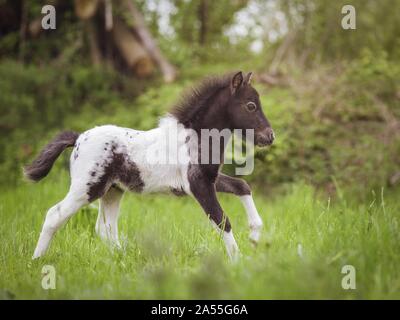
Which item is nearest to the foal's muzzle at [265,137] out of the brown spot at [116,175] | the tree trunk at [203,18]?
the brown spot at [116,175]

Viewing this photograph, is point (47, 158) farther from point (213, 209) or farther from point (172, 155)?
Result: point (213, 209)

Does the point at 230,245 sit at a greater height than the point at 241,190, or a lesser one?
lesser

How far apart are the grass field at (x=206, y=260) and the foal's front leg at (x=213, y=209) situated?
0.13 metres

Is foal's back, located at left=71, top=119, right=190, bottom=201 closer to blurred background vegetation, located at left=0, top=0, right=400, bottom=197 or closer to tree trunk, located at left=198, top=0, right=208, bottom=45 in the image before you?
blurred background vegetation, located at left=0, top=0, right=400, bottom=197

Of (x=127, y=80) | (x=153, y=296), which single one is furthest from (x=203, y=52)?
(x=153, y=296)

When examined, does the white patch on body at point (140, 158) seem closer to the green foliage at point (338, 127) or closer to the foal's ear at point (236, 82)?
the foal's ear at point (236, 82)

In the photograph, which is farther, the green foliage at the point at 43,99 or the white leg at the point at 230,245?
the green foliage at the point at 43,99

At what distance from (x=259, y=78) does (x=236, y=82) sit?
570 centimetres

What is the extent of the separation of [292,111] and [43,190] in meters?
4.43

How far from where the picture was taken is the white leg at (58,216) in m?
4.34

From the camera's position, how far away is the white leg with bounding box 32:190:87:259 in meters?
4.34

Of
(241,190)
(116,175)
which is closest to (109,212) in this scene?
(116,175)

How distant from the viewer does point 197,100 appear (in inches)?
179
